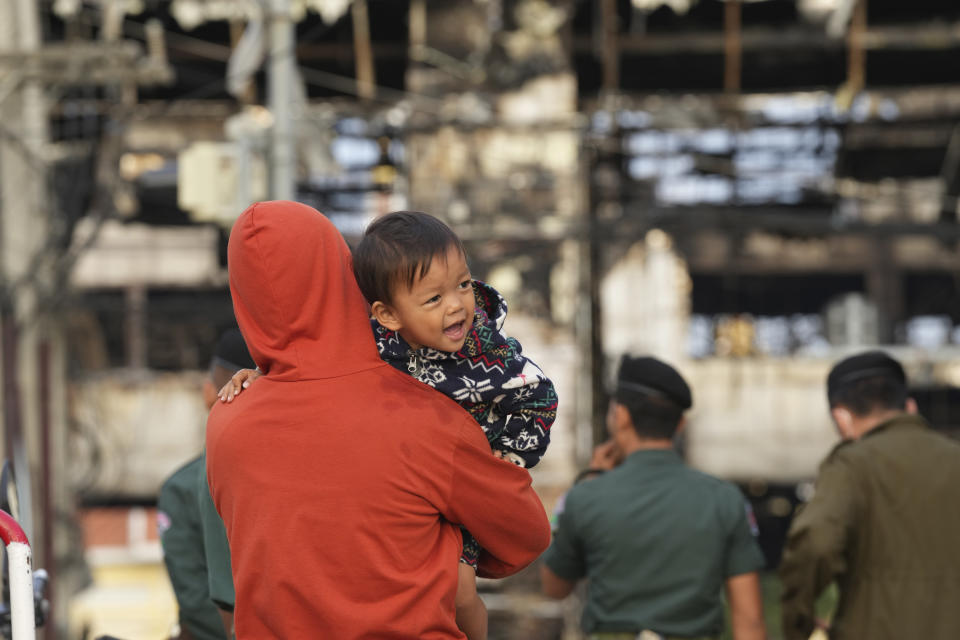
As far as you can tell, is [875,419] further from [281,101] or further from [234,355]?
[281,101]

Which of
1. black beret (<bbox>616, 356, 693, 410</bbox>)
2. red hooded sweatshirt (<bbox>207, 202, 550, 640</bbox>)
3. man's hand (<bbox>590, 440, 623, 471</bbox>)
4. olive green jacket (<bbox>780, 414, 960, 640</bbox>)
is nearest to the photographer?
red hooded sweatshirt (<bbox>207, 202, 550, 640</bbox>)

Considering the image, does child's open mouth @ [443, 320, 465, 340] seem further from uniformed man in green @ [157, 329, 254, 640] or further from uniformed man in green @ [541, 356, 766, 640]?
uniformed man in green @ [541, 356, 766, 640]

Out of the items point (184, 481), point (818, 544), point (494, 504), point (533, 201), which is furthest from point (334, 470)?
point (533, 201)

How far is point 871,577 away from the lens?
3.95 meters

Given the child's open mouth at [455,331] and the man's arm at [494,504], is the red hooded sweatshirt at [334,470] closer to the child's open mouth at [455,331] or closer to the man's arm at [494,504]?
the man's arm at [494,504]

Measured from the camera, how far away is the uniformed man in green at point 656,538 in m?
3.67

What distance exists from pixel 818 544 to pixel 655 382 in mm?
816

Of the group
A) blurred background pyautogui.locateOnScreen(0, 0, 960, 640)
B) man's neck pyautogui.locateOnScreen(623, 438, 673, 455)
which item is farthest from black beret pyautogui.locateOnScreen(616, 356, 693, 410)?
blurred background pyautogui.locateOnScreen(0, 0, 960, 640)

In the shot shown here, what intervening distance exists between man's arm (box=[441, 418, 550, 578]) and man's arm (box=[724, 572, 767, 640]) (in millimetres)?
1729

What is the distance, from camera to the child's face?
211cm

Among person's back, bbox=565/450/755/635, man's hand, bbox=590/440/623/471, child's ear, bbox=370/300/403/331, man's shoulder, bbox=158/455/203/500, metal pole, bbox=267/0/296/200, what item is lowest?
person's back, bbox=565/450/755/635

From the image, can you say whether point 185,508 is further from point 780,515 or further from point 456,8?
point 780,515

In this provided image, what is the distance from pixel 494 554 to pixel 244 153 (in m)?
5.84

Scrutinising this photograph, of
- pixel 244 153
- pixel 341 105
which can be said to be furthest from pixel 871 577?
pixel 341 105
